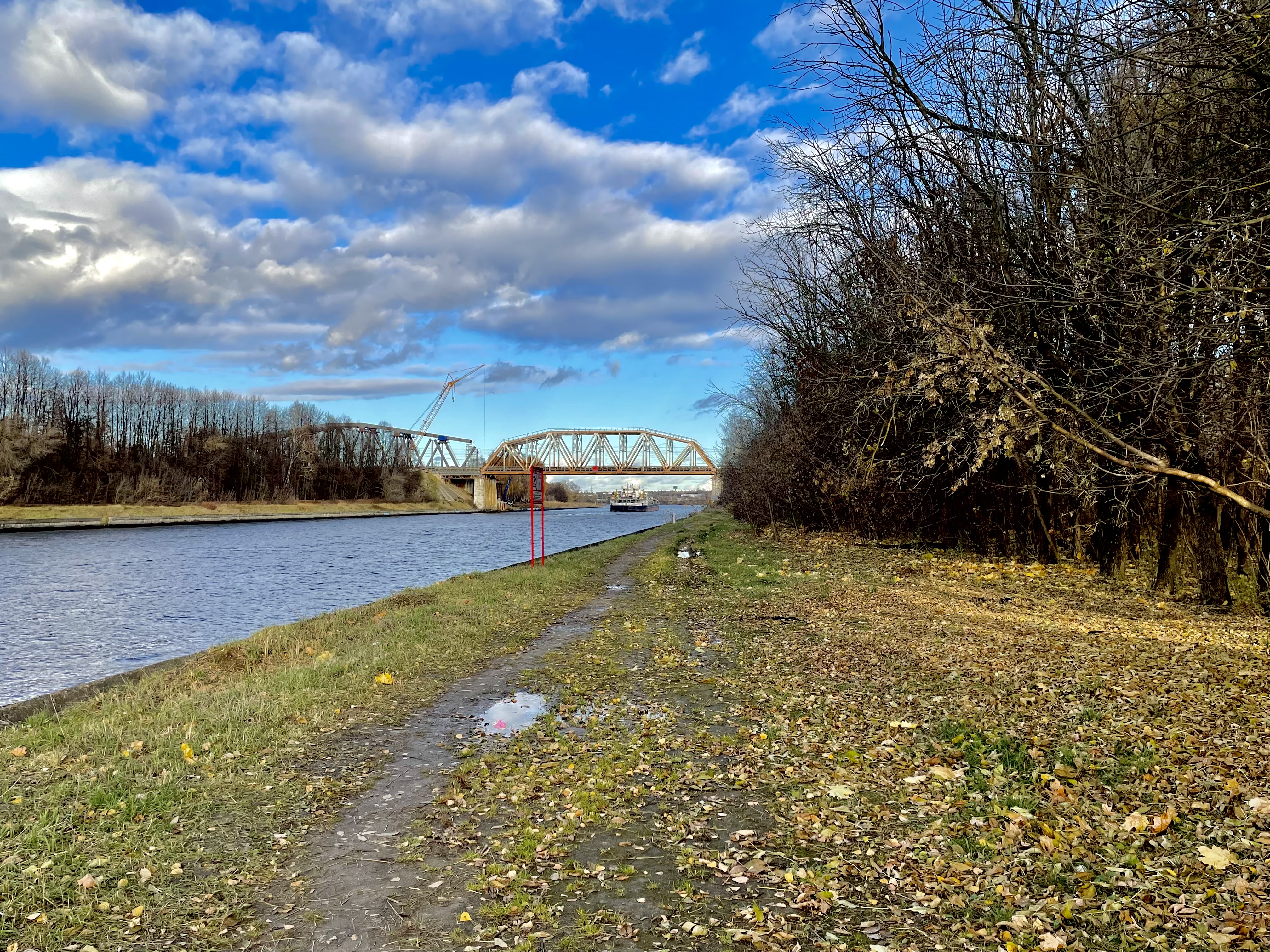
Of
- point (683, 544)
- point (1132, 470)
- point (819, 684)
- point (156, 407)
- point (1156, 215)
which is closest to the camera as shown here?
point (1156, 215)

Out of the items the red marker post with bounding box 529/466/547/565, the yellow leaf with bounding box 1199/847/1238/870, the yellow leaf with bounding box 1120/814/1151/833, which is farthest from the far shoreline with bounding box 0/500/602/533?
the yellow leaf with bounding box 1199/847/1238/870

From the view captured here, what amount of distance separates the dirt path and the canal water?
7.63 meters

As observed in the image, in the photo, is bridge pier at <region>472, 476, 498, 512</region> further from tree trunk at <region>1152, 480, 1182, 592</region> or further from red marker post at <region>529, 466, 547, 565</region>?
tree trunk at <region>1152, 480, 1182, 592</region>

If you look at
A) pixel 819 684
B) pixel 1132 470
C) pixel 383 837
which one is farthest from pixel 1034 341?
pixel 383 837

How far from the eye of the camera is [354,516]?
114 meters

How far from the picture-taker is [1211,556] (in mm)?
13852

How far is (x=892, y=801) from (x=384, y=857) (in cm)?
414

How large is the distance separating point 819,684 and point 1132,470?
301 inches

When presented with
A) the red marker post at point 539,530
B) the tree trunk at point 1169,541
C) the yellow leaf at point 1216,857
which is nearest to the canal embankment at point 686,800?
the yellow leaf at point 1216,857

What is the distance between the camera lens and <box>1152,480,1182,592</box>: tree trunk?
15.5 metres

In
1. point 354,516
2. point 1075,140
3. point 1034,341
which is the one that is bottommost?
point 354,516

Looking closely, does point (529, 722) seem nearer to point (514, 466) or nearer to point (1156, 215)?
point (1156, 215)

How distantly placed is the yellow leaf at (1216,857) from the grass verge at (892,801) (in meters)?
0.01

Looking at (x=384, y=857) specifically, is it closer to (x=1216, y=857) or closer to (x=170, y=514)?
(x=1216, y=857)
